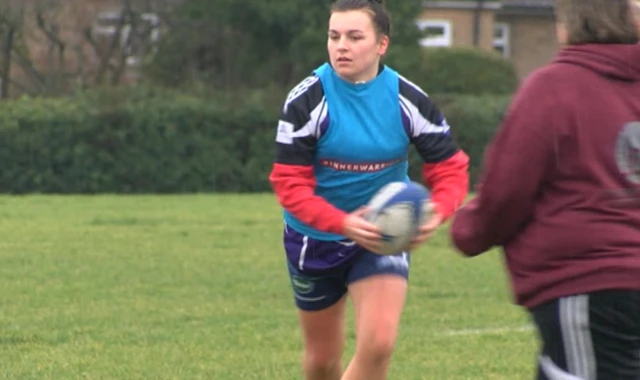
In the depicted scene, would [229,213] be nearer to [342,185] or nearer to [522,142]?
[342,185]

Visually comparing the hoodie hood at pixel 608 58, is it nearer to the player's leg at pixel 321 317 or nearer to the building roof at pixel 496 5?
the player's leg at pixel 321 317

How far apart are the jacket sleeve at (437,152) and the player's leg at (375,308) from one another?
35 cm

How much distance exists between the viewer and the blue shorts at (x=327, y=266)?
20.0ft

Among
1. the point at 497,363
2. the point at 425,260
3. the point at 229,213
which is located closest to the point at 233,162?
the point at 229,213

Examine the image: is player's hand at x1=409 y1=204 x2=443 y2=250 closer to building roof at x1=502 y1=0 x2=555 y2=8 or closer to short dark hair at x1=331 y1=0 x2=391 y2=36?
short dark hair at x1=331 y1=0 x2=391 y2=36

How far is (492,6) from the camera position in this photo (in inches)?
1826

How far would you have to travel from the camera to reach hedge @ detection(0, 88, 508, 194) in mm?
26906

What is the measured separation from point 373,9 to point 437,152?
2.24 feet

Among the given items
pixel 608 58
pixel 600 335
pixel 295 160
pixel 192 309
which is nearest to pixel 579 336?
pixel 600 335

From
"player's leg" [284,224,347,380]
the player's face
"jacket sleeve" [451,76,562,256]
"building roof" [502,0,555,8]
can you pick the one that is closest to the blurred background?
"building roof" [502,0,555,8]

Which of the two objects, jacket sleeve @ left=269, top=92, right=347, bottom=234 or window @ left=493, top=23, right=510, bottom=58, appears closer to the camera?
jacket sleeve @ left=269, top=92, right=347, bottom=234

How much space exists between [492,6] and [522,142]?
1688 inches

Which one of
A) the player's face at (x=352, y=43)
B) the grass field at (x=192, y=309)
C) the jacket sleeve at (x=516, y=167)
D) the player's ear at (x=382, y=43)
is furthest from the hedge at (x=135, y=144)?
the jacket sleeve at (x=516, y=167)

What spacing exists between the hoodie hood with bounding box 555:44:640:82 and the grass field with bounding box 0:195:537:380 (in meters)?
4.23
